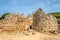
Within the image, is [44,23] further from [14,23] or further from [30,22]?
[14,23]

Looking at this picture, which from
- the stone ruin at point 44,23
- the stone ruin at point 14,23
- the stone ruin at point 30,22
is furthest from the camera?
the stone ruin at point 44,23

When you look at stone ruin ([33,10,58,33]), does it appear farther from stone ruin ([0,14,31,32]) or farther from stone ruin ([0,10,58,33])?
stone ruin ([0,14,31,32])

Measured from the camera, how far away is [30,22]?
90.4 feet

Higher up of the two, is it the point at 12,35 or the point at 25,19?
the point at 25,19

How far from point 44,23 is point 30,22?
1.95 meters

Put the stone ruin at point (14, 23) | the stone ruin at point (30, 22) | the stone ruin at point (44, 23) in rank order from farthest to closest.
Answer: the stone ruin at point (44, 23) → the stone ruin at point (30, 22) → the stone ruin at point (14, 23)

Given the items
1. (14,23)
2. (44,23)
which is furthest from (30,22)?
(14,23)

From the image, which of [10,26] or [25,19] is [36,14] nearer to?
[25,19]

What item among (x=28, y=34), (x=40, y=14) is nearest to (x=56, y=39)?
(x=28, y=34)

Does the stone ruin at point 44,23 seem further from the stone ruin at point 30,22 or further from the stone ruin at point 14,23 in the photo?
the stone ruin at point 14,23

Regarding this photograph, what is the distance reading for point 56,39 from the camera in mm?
22141

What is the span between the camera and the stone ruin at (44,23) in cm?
2727

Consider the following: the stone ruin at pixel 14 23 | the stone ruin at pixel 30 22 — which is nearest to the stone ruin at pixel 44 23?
the stone ruin at pixel 30 22

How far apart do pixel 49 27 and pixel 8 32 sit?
7420 mm
